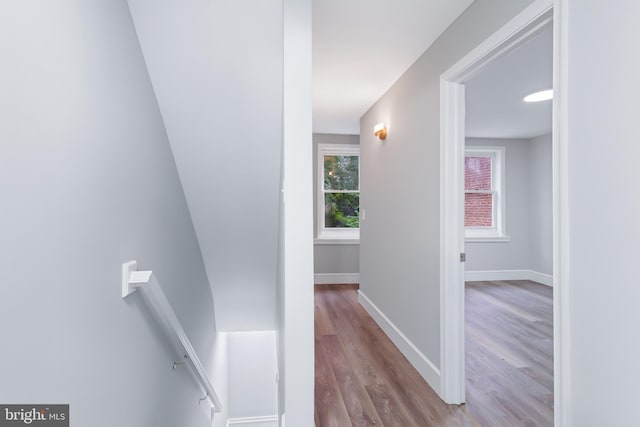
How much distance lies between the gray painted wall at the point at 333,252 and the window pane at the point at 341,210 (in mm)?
240

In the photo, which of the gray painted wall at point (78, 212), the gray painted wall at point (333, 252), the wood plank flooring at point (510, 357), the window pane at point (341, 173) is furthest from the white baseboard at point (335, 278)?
the gray painted wall at point (78, 212)

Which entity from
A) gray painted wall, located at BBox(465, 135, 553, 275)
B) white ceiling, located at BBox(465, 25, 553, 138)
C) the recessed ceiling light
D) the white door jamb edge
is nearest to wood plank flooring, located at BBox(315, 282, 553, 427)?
the white door jamb edge

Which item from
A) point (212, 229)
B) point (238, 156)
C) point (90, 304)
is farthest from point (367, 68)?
point (90, 304)

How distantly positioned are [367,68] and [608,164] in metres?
2.10

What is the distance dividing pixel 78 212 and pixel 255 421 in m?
3.43

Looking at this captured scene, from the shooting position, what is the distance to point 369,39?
2.30 meters

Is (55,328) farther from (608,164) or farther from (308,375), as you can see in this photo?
(608,164)

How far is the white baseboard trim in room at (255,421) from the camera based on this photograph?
345 centimetres

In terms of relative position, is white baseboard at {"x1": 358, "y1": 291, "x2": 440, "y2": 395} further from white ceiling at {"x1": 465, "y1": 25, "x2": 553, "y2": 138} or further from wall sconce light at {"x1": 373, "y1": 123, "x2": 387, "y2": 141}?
white ceiling at {"x1": 465, "y1": 25, "x2": 553, "y2": 138}

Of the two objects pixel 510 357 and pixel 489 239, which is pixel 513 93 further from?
pixel 489 239

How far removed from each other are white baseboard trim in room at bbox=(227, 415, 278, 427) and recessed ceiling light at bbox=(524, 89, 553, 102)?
4416mm

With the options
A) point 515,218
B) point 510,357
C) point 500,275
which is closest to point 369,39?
point 510,357

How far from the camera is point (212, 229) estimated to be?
8.18ft

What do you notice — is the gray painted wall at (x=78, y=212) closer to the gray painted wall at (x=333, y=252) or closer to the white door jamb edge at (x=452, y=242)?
the white door jamb edge at (x=452, y=242)
